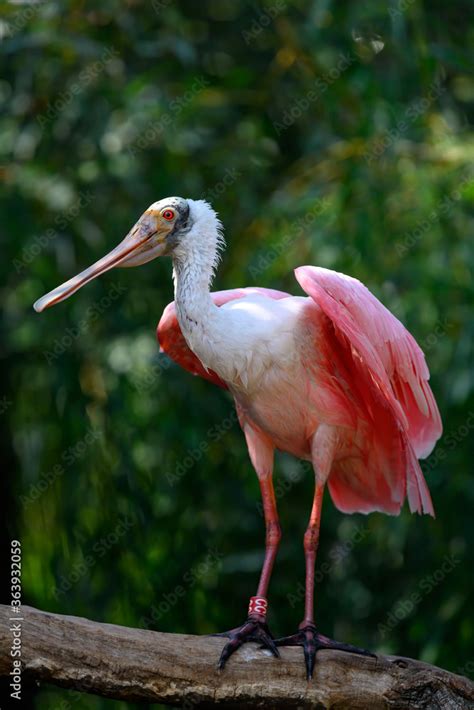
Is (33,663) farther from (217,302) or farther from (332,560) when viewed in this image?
(332,560)

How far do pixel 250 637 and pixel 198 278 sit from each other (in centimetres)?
97

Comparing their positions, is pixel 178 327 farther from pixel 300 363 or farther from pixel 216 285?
pixel 216 285

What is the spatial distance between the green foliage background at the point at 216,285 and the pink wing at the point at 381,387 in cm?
89

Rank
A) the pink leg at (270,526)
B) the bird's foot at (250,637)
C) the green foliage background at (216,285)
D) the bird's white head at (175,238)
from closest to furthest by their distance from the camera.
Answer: the bird's foot at (250,637)
the bird's white head at (175,238)
the pink leg at (270,526)
the green foliage background at (216,285)

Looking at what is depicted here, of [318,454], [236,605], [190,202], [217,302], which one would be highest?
[190,202]

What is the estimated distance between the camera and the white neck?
369 centimetres

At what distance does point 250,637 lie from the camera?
3.57 metres

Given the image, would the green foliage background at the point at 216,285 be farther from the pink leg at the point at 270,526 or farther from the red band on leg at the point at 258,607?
the red band on leg at the point at 258,607

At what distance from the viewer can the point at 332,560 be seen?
5.52m

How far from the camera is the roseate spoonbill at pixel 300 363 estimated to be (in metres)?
3.69

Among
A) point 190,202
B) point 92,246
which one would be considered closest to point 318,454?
point 190,202

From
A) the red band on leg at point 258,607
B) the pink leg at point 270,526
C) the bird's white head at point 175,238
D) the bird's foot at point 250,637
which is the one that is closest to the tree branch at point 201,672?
the bird's foot at point 250,637

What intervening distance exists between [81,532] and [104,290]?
37.4 inches

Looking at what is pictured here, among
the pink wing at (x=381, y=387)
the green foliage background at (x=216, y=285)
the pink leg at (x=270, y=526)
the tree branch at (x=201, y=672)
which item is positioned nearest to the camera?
the tree branch at (x=201, y=672)
